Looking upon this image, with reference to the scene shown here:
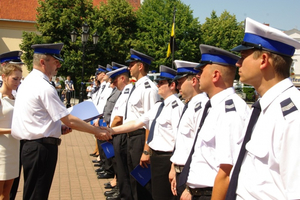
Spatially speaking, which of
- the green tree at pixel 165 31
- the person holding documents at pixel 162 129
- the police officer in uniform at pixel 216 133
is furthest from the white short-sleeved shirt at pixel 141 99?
the green tree at pixel 165 31

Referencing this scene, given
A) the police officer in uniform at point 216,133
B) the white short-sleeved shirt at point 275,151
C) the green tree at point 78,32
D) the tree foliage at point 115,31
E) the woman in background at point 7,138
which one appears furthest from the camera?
the tree foliage at point 115,31

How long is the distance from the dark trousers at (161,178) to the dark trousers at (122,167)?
66.4 inches

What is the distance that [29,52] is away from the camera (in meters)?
36.7

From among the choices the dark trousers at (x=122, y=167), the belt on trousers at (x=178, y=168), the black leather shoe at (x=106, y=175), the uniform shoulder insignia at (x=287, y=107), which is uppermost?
the uniform shoulder insignia at (x=287, y=107)

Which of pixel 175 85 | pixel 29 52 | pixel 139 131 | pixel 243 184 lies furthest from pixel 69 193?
pixel 29 52

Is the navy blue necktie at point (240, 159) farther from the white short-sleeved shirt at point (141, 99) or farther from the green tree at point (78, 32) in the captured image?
the green tree at point (78, 32)

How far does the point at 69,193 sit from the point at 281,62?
5.17 m

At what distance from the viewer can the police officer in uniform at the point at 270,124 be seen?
1658 mm

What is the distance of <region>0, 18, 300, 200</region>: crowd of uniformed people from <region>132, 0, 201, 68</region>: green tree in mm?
34940

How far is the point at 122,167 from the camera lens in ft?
18.8

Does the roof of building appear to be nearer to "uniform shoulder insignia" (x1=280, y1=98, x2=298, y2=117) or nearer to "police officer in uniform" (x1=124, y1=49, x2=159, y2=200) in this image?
"police officer in uniform" (x1=124, y1=49, x2=159, y2=200)

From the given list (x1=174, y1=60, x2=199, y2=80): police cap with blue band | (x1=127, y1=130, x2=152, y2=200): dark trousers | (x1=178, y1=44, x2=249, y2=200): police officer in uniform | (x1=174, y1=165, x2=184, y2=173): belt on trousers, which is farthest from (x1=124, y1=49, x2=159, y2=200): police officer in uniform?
(x1=178, y1=44, x2=249, y2=200): police officer in uniform

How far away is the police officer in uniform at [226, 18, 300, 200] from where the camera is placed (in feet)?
5.44

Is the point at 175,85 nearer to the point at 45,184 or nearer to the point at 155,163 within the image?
the point at 155,163
